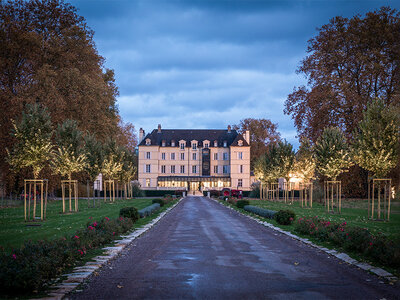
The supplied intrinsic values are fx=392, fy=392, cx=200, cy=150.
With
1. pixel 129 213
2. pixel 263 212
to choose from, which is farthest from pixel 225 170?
pixel 129 213

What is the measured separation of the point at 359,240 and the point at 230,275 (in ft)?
15.5

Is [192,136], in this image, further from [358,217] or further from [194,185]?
[358,217]

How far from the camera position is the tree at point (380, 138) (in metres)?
21.0

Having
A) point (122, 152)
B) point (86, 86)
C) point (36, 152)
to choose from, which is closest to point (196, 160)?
point (122, 152)

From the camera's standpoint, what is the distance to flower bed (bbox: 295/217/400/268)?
9.17 meters

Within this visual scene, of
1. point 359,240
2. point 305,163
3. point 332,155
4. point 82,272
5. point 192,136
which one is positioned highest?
point 192,136

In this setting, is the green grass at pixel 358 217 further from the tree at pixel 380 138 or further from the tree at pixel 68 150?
the tree at pixel 68 150

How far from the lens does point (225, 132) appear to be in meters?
89.3

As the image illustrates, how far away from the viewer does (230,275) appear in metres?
8.20

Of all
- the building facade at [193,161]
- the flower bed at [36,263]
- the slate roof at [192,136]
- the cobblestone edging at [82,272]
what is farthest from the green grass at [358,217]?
the slate roof at [192,136]

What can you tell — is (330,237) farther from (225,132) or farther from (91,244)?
(225,132)

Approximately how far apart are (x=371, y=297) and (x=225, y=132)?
83.0m

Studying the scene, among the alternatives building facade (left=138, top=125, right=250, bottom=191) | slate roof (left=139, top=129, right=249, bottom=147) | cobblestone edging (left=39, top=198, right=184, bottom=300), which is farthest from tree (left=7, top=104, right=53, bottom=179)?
slate roof (left=139, top=129, right=249, bottom=147)

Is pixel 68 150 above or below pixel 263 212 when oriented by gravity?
above
